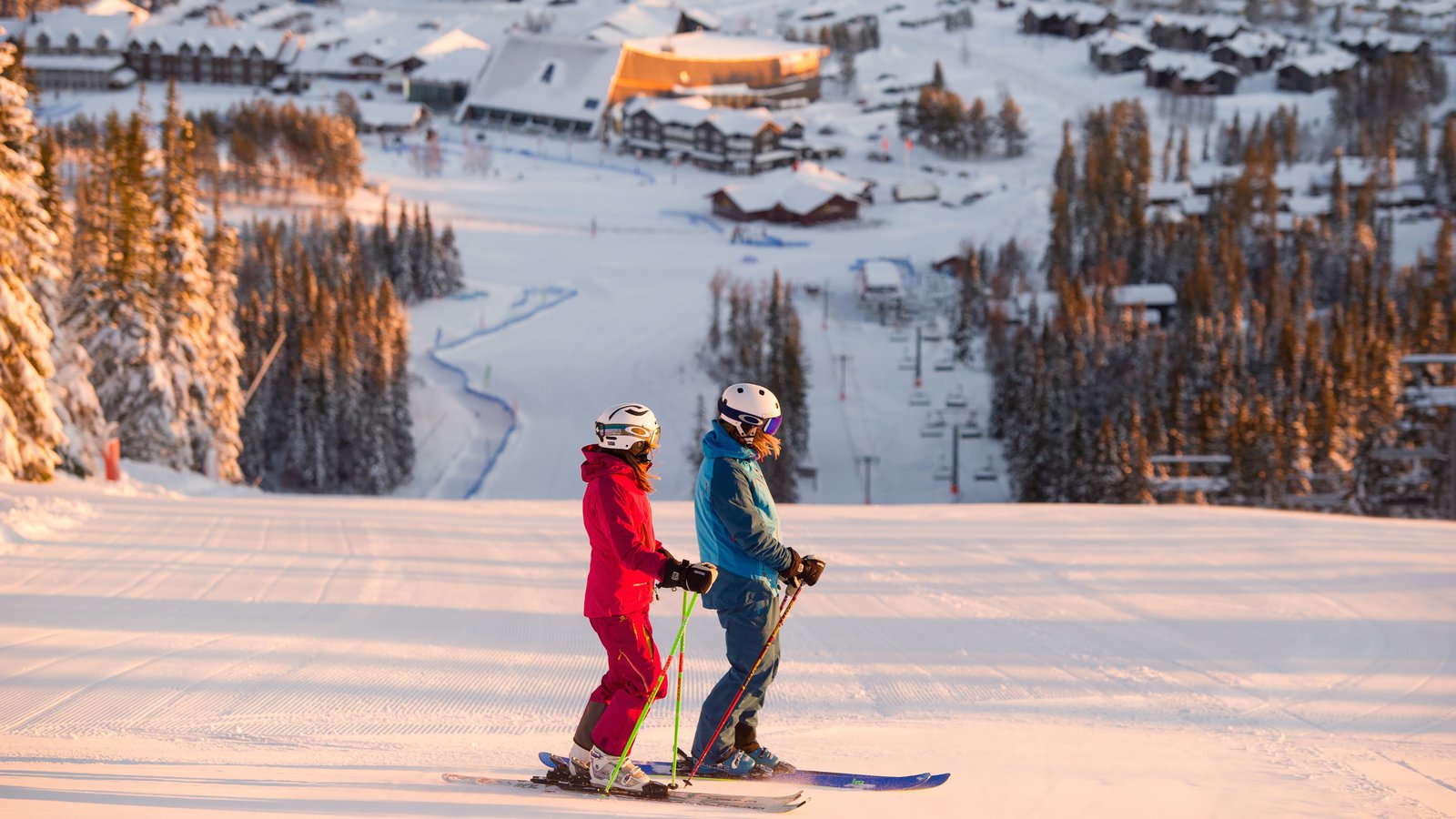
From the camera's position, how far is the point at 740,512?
5.57 m

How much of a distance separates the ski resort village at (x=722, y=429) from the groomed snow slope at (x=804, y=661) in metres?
0.06

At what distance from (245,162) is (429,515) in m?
55.3

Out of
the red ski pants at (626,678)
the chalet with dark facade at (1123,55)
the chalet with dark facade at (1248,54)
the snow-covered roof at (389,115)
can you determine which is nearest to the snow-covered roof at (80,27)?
the snow-covered roof at (389,115)

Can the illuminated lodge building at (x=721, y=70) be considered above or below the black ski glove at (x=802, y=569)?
above

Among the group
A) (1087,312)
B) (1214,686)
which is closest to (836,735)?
(1214,686)

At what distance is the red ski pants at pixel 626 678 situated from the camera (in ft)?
18.4

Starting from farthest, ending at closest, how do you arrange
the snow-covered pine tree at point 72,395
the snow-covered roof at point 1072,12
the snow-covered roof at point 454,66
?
the snow-covered roof at point 1072,12 < the snow-covered roof at point 454,66 < the snow-covered pine tree at point 72,395

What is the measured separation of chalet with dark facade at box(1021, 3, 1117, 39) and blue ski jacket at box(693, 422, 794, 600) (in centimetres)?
11737

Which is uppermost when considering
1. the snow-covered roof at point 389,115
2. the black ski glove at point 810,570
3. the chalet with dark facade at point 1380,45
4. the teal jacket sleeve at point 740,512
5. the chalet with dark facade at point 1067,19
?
the chalet with dark facade at point 1067,19

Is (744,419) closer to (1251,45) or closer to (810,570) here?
(810,570)

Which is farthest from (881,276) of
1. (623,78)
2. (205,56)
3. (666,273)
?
(205,56)

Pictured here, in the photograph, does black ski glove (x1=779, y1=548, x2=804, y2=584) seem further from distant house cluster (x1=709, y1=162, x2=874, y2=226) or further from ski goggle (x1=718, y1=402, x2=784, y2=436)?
distant house cluster (x1=709, y1=162, x2=874, y2=226)

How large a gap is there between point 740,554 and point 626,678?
70cm

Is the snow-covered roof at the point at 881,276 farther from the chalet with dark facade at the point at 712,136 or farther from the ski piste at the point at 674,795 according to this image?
the ski piste at the point at 674,795
